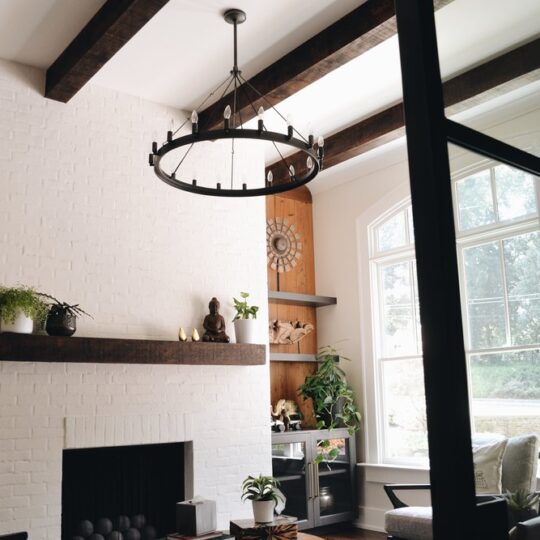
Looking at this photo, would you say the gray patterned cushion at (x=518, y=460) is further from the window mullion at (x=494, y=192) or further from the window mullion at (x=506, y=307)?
the window mullion at (x=494, y=192)

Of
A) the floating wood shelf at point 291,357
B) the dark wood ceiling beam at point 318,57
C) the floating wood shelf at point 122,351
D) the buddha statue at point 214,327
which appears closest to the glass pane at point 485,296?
the dark wood ceiling beam at point 318,57

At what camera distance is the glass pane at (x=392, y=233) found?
6402 mm

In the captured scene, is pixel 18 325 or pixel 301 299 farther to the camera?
pixel 301 299

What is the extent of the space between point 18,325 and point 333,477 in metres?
3.37

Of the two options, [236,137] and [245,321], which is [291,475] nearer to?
[245,321]

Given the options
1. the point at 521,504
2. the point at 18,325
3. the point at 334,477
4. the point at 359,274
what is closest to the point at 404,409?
the point at 334,477

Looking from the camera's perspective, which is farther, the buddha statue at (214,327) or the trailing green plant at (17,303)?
the buddha statue at (214,327)

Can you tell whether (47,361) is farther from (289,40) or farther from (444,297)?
(444,297)

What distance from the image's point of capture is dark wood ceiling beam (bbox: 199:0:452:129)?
12.7 ft

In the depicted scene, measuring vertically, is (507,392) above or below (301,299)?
below

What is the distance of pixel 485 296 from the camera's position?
120 centimetres

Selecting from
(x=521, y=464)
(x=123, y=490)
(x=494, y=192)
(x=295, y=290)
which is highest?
(x=295, y=290)

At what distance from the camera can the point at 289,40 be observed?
14.3ft

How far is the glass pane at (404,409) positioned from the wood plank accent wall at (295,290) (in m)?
0.81
